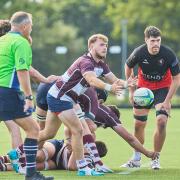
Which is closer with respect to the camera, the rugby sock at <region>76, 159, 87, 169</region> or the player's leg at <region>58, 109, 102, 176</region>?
the player's leg at <region>58, 109, 102, 176</region>

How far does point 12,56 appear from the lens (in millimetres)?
11469

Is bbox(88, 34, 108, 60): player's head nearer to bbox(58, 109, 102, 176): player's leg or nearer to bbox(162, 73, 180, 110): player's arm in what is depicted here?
bbox(58, 109, 102, 176): player's leg

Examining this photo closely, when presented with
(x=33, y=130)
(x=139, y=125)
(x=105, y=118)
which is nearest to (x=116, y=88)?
(x=33, y=130)

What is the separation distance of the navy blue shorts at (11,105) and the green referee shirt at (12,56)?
11cm

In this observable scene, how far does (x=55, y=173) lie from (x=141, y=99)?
6.17ft

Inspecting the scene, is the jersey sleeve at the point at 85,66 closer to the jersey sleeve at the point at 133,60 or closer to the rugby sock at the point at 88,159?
the rugby sock at the point at 88,159

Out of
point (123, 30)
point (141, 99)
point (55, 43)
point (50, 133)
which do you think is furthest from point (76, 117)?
point (55, 43)

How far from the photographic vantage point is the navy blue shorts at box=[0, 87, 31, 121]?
11375 mm

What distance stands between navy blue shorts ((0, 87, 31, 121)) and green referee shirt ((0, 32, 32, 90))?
11 cm

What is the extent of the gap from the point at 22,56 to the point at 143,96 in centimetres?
299

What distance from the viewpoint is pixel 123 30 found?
68.8 metres

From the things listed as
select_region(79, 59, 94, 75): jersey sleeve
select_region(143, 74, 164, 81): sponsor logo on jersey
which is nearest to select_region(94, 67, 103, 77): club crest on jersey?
select_region(79, 59, 94, 75): jersey sleeve

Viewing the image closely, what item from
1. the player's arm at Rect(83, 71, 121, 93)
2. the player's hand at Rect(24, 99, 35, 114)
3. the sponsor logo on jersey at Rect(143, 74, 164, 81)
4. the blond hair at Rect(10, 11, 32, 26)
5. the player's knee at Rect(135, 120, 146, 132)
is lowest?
the player's knee at Rect(135, 120, 146, 132)

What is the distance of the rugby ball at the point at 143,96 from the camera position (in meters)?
13.5
